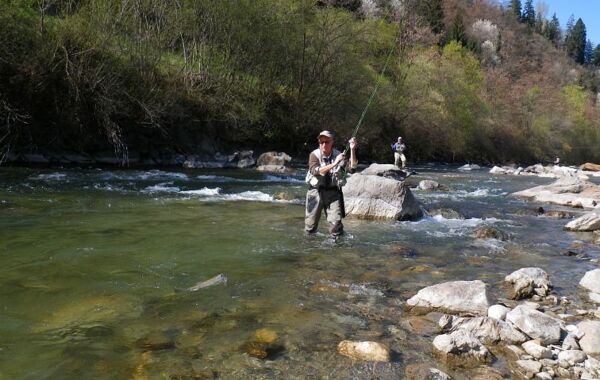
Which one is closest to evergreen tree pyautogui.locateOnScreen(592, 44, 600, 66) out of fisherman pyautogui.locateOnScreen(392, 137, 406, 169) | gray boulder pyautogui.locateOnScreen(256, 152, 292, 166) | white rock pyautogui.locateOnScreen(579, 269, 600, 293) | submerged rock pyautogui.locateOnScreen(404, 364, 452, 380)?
fisherman pyautogui.locateOnScreen(392, 137, 406, 169)

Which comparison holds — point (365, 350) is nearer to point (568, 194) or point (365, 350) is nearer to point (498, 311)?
point (498, 311)

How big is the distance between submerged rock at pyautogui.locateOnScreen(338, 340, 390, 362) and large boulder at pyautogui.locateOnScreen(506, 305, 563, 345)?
1.56m

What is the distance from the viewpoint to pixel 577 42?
14700 centimetres

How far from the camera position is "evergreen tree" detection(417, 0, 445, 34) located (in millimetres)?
77000

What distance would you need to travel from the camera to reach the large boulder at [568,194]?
17922mm

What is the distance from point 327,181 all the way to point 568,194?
14440 millimetres

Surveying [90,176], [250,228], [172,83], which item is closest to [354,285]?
[250,228]

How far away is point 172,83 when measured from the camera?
25.5 m

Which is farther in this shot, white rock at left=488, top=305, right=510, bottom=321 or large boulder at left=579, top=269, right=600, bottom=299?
large boulder at left=579, top=269, right=600, bottom=299

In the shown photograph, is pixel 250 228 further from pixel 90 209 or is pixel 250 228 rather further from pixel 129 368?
pixel 129 368

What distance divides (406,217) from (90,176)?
38.0ft

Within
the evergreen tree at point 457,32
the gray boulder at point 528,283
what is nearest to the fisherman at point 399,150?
the gray boulder at point 528,283

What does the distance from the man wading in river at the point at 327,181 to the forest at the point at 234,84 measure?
7497mm

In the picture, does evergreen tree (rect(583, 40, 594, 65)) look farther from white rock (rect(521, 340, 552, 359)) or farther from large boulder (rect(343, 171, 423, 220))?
white rock (rect(521, 340, 552, 359))
